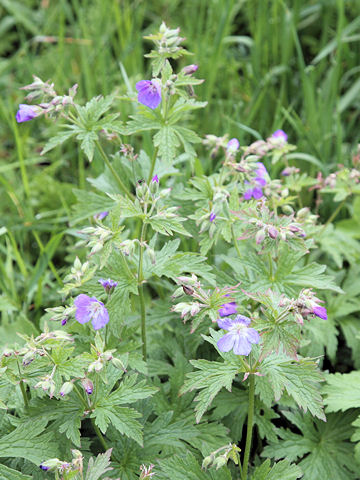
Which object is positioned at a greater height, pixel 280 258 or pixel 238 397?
pixel 280 258

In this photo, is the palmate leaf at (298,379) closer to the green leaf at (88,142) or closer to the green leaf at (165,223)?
A: the green leaf at (165,223)

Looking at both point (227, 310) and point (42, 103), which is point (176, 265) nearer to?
point (227, 310)

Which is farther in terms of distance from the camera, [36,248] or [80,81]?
[80,81]

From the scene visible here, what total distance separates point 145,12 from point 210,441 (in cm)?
343

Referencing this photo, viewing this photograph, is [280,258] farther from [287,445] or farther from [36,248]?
[36,248]

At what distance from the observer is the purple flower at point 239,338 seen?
1.49 meters

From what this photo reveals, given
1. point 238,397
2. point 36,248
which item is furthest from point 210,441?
point 36,248

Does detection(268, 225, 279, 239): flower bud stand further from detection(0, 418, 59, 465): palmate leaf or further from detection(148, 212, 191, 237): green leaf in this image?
detection(0, 418, 59, 465): palmate leaf

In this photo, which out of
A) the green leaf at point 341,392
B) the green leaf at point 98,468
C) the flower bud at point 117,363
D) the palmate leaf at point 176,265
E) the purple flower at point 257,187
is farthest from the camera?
the purple flower at point 257,187

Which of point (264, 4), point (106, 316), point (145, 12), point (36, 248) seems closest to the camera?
point (106, 316)

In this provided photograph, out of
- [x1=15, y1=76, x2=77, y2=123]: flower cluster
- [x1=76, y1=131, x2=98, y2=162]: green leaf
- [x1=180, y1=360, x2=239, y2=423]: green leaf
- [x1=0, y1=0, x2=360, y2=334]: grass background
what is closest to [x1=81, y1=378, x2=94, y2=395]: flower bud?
[x1=180, y1=360, x2=239, y2=423]: green leaf

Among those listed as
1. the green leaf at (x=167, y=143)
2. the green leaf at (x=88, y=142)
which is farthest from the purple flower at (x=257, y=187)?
the green leaf at (x=88, y=142)

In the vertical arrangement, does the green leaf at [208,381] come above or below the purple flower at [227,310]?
below

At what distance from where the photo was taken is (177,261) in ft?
6.08
